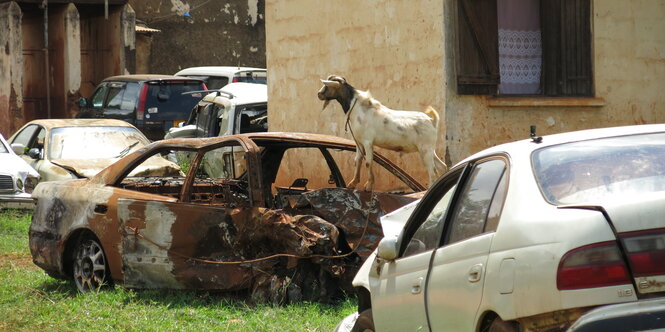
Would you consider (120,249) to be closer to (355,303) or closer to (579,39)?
(355,303)

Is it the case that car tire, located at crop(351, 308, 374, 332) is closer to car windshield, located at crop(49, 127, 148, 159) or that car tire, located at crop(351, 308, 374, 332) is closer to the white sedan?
the white sedan

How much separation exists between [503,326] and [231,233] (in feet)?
15.4

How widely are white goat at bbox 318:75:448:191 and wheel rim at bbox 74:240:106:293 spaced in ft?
7.99

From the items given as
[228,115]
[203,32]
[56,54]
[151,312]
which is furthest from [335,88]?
[203,32]

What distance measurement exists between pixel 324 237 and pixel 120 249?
1.88 m

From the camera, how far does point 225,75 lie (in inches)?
921

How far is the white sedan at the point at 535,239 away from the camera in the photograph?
13.2 feet

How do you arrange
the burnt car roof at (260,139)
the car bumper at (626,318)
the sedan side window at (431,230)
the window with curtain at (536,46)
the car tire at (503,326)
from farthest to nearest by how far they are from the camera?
the window with curtain at (536,46) < the burnt car roof at (260,139) < the sedan side window at (431,230) < the car tire at (503,326) < the car bumper at (626,318)

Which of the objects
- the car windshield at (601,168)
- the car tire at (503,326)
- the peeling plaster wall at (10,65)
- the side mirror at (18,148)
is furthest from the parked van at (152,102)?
the car tire at (503,326)

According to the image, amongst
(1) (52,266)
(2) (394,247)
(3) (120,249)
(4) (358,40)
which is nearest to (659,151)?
(2) (394,247)

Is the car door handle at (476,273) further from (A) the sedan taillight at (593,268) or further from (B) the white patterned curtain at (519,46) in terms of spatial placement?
(B) the white patterned curtain at (519,46)

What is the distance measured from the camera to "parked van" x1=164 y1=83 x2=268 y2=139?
52.7ft


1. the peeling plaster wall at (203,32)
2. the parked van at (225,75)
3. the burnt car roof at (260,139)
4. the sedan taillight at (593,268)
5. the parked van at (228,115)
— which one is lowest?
the sedan taillight at (593,268)

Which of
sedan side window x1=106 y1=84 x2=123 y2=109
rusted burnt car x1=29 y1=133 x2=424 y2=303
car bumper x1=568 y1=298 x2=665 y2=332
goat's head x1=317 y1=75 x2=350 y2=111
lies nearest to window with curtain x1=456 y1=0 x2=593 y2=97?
goat's head x1=317 y1=75 x2=350 y2=111
